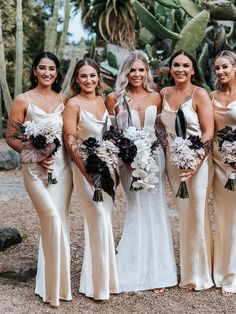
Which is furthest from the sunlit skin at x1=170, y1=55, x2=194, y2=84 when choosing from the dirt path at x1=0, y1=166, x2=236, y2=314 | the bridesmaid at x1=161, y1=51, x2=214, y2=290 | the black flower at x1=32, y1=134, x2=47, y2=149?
the dirt path at x1=0, y1=166, x2=236, y2=314

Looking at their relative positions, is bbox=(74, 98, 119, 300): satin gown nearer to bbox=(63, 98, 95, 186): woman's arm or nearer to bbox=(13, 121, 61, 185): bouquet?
bbox=(63, 98, 95, 186): woman's arm

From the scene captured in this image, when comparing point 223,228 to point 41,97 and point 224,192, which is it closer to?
point 224,192

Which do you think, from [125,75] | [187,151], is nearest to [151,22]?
[125,75]

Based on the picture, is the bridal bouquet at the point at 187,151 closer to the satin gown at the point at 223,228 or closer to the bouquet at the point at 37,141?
the satin gown at the point at 223,228

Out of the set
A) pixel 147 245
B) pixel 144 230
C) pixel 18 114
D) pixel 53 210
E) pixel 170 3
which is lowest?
pixel 147 245

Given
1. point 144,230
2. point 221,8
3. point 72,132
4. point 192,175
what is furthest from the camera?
point 221,8

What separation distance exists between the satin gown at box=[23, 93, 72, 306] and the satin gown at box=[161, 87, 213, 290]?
0.96 m

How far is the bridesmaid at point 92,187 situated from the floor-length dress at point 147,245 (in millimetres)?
262

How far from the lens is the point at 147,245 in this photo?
15.4ft

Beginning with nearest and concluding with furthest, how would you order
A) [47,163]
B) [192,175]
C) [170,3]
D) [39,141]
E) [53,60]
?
[39,141] → [47,163] → [53,60] → [192,175] → [170,3]

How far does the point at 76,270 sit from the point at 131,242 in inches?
33.6

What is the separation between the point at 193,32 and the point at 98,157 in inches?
207

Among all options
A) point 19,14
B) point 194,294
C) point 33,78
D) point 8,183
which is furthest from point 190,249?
point 19,14

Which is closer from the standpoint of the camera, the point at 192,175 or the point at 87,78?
the point at 87,78
